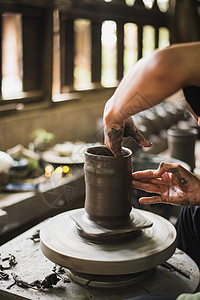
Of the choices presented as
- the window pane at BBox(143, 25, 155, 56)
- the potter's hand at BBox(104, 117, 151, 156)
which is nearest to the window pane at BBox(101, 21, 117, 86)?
the window pane at BBox(143, 25, 155, 56)

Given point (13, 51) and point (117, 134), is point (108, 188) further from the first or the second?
point (13, 51)

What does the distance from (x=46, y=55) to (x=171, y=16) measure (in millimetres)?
4197

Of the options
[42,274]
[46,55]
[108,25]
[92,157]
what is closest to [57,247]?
[42,274]

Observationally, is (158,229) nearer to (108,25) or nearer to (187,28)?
(108,25)

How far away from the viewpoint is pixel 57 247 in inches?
69.4

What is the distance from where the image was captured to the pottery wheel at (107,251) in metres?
1.66

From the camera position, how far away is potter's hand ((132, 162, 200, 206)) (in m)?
1.98

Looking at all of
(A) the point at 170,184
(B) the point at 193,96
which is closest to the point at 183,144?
(A) the point at 170,184

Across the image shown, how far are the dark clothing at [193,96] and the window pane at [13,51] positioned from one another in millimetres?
3464

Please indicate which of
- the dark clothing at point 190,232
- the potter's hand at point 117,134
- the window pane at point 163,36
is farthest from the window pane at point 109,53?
the potter's hand at point 117,134

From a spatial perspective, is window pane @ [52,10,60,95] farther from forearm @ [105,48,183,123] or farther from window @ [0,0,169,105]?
forearm @ [105,48,183,123]

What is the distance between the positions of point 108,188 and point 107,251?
274 millimetres

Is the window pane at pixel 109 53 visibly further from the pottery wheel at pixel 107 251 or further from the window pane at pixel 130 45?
the pottery wheel at pixel 107 251

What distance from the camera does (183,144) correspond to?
3.71 metres
